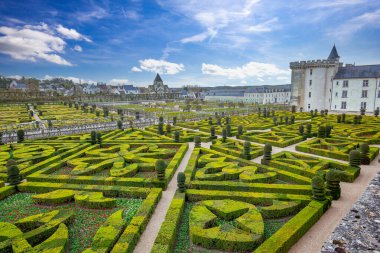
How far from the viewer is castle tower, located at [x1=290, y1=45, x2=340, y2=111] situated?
2111 inches

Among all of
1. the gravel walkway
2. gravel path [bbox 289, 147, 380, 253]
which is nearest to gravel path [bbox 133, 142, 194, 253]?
gravel path [bbox 289, 147, 380, 253]

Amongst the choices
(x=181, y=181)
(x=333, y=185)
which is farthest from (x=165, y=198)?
(x=333, y=185)

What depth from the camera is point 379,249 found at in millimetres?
7637

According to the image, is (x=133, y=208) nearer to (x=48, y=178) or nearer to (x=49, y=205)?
(x=49, y=205)

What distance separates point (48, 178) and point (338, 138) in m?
23.6

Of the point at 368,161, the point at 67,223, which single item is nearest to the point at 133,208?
the point at 67,223

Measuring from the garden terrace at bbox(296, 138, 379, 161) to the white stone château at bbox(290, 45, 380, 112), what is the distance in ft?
119

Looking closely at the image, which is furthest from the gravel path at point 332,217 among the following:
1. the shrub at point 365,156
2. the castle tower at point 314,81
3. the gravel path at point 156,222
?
the castle tower at point 314,81

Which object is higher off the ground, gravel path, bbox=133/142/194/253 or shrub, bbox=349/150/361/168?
shrub, bbox=349/150/361/168

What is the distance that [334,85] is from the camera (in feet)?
175

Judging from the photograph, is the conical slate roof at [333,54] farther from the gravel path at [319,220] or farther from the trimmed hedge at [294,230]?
the trimmed hedge at [294,230]

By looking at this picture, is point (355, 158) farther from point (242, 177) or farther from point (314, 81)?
point (314, 81)

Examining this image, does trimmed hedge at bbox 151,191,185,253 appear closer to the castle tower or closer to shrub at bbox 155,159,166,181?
shrub at bbox 155,159,166,181

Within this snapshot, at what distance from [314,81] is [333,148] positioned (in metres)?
42.2
